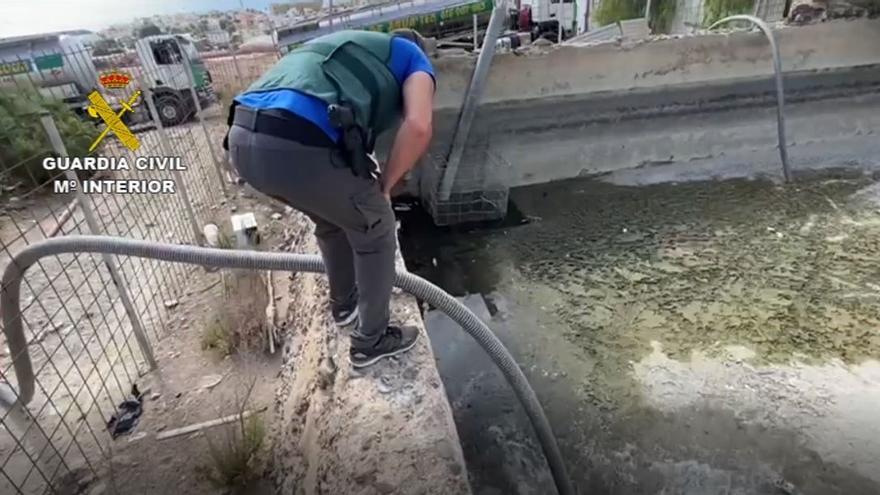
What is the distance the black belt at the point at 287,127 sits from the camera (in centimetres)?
125

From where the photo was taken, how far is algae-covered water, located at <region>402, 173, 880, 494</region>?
199 centimetres

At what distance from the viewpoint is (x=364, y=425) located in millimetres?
1540

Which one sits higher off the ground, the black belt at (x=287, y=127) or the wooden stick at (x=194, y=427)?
the black belt at (x=287, y=127)

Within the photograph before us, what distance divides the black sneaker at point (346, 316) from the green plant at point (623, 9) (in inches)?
359

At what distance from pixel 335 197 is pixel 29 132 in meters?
5.58

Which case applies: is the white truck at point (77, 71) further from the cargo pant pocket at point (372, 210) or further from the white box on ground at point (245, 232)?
the cargo pant pocket at point (372, 210)

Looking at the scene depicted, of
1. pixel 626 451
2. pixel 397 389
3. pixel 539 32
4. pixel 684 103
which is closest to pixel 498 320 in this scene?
pixel 626 451

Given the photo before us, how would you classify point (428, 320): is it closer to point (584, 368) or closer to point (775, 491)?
point (584, 368)

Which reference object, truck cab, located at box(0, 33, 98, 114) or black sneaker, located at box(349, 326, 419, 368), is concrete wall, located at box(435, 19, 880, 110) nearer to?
black sneaker, located at box(349, 326, 419, 368)

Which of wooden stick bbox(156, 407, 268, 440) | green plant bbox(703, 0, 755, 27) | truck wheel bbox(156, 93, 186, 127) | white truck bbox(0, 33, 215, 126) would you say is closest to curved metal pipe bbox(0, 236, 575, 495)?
wooden stick bbox(156, 407, 268, 440)

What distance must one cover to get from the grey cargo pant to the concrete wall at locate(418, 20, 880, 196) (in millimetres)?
2366

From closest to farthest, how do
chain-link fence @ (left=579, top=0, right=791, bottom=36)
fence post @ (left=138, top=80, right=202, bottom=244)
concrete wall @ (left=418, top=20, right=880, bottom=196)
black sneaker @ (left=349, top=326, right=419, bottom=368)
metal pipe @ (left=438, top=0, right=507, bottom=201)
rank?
1. black sneaker @ (left=349, top=326, right=419, bottom=368)
2. fence post @ (left=138, top=80, right=202, bottom=244)
3. metal pipe @ (left=438, top=0, right=507, bottom=201)
4. concrete wall @ (left=418, top=20, right=880, bottom=196)
5. chain-link fence @ (left=579, top=0, right=791, bottom=36)

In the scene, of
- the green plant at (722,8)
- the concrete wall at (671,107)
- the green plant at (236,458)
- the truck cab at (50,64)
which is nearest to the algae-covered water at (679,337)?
the concrete wall at (671,107)

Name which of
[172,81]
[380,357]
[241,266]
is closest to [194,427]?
[241,266]
